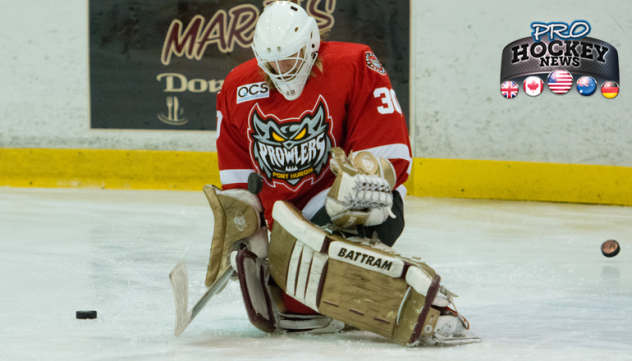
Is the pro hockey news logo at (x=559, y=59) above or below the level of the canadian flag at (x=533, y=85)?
above

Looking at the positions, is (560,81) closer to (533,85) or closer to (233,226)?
(533,85)

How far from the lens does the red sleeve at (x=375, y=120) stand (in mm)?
1733

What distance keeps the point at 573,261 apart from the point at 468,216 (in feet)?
4.46

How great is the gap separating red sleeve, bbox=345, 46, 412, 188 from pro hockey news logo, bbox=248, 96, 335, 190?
0.25 feet

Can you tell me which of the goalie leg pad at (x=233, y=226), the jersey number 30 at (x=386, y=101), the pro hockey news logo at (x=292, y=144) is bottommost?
the goalie leg pad at (x=233, y=226)

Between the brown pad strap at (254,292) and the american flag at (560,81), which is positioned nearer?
the brown pad strap at (254,292)

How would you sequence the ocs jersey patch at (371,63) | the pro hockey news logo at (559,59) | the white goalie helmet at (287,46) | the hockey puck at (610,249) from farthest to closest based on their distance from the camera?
the pro hockey news logo at (559,59) → the hockey puck at (610,249) → the ocs jersey patch at (371,63) → the white goalie helmet at (287,46)

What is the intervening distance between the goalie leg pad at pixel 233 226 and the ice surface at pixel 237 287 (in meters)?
0.19

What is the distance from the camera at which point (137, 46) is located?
558 centimetres

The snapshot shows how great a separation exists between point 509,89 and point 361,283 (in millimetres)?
3897

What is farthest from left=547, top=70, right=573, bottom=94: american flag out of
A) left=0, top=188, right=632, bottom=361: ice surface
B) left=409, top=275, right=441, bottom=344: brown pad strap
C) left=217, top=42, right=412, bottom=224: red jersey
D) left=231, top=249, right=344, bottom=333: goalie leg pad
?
left=409, top=275, right=441, bottom=344: brown pad strap

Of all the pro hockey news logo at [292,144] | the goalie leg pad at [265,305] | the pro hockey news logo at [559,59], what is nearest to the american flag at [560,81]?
the pro hockey news logo at [559,59]

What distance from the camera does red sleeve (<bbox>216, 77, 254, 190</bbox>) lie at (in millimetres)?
1924

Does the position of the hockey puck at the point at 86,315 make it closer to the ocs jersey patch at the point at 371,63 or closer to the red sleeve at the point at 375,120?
the red sleeve at the point at 375,120
